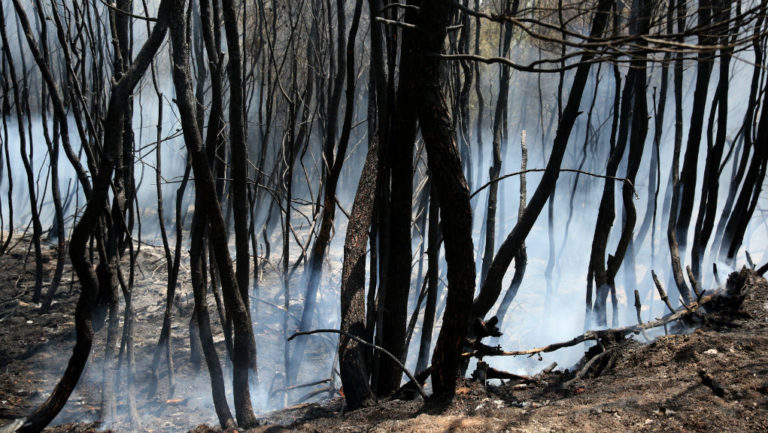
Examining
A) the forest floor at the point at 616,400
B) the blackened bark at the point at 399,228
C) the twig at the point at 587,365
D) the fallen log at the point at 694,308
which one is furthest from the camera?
the fallen log at the point at 694,308

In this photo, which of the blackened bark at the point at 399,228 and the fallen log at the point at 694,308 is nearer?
the blackened bark at the point at 399,228

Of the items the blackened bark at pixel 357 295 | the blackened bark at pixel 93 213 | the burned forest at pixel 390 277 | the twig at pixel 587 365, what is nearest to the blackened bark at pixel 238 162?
the burned forest at pixel 390 277

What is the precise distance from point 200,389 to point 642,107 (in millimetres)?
3708

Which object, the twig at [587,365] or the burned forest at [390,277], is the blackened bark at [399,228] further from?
the twig at [587,365]

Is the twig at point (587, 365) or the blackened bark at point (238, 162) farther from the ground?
the blackened bark at point (238, 162)

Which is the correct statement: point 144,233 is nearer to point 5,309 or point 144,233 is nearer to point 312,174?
point 5,309

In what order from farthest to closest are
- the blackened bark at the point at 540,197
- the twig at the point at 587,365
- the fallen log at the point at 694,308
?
the blackened bark at the point at 540,197 < the fallen log at the point at 694,308 < the twig at the point at 587,365

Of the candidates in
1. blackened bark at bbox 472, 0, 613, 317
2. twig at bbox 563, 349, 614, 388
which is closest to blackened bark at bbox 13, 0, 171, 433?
blackened bark at bbox 472, 0, 613, 317

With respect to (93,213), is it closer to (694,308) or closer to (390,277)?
(390,277)

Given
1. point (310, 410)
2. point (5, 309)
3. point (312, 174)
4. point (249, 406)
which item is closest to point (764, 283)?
point (310, 410)

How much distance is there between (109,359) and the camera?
329cm

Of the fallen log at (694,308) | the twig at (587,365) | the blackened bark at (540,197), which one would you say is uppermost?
the blackened bark at (540,197)

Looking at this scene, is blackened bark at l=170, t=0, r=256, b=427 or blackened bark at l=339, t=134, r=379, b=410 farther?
blackened bark at l=339, t=134, r=379, b=410

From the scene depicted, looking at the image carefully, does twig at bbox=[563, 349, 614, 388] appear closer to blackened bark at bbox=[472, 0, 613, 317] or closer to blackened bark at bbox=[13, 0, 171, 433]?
blackened bark at bbox=[472, 0, 613, 317]
